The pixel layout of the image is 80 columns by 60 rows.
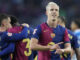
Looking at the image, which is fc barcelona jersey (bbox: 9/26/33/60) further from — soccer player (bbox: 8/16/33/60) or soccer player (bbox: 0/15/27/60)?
soccer player (bbox: 0/15/27/60)

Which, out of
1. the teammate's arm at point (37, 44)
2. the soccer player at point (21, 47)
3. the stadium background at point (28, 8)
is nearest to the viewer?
the teammate's arm at point (37, 44)

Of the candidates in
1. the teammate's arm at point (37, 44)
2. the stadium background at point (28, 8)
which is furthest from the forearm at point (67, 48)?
the stadium background at point (28, 8)

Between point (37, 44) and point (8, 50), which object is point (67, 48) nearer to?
point (37, 44)

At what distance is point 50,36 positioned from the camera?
4.86 metres

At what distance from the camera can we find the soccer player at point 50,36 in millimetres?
4773

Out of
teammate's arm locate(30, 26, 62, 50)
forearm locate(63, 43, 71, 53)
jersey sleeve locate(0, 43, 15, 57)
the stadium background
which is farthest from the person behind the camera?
the stadium background

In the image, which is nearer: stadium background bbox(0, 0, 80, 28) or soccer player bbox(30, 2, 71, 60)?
soccer player bbox(30, 2, 71, 60)

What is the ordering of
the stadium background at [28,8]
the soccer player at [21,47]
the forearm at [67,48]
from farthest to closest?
the stadium background at [28,8] < the soccer player at [21,47] < the forearm at [67,48]

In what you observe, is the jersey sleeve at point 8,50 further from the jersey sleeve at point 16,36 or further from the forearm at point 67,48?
the forearm at point 67,48

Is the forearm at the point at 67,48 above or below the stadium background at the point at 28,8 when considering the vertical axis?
below

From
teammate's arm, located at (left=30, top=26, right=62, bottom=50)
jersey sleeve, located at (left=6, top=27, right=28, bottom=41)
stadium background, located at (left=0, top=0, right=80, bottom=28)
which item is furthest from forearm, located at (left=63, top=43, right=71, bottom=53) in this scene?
stadium background, located at (left=0, top=0, right=80, bottom=28)

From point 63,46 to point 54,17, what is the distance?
1.96 ft

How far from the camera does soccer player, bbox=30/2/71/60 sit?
188 inches

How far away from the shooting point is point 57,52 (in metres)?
4.52
